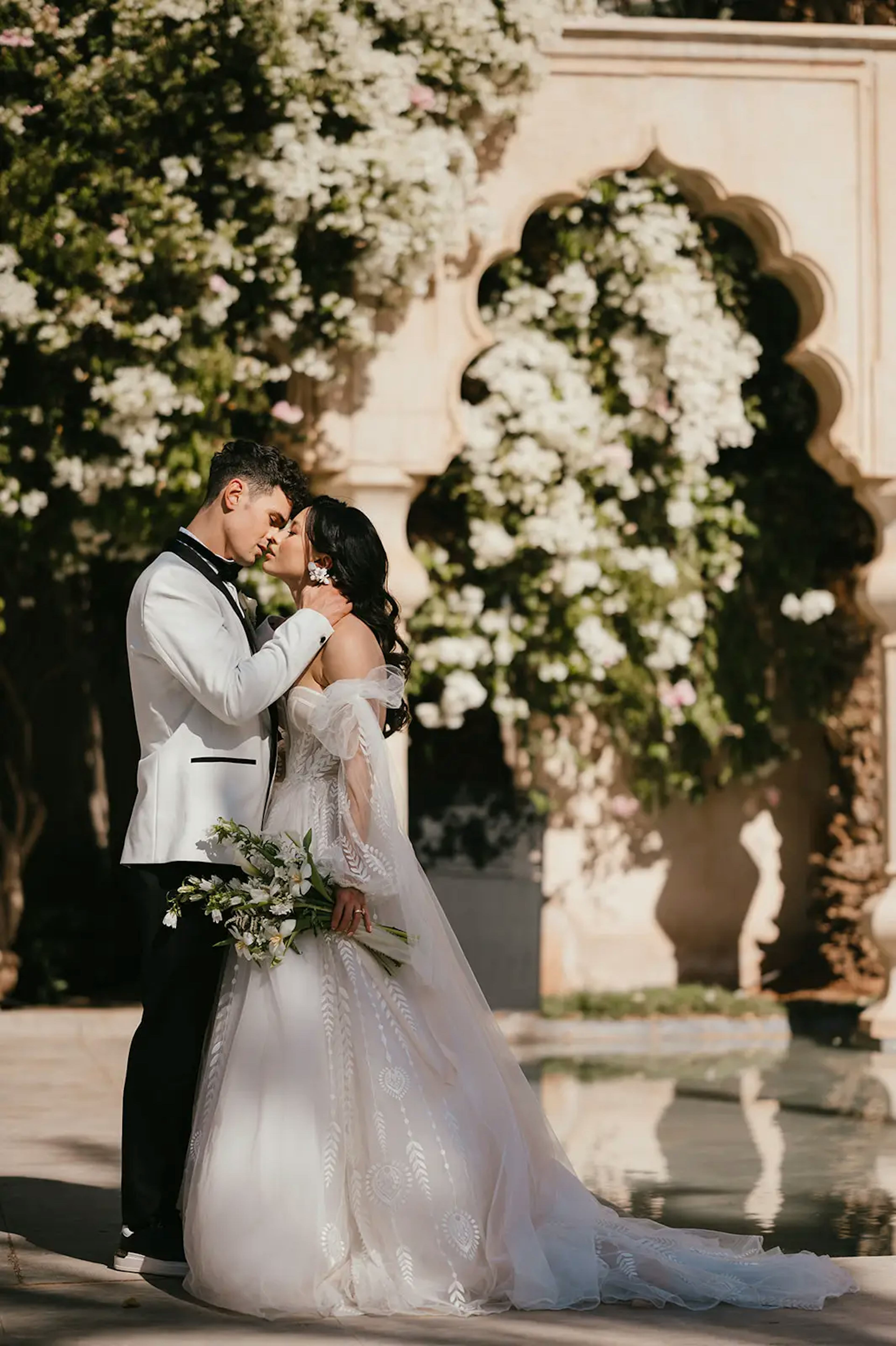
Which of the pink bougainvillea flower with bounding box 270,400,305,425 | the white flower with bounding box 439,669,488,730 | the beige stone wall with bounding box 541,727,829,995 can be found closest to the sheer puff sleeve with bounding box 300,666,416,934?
the pink bougainvillea flower with bounding box 270,400,305,425

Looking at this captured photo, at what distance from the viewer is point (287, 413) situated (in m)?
7.55

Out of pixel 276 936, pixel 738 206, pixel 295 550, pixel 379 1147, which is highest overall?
pixel 738 206

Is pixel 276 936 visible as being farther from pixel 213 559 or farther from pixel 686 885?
pixel 686 885

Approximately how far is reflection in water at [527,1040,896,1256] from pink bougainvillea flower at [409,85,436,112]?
373cm

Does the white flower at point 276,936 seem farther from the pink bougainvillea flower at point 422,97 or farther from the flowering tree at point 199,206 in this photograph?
the pink bougainvillea flower at point 422,97

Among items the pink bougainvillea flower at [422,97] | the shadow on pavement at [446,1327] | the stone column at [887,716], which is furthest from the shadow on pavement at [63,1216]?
the pink bougainvillea flower at [422,97]

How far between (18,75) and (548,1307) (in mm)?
4947

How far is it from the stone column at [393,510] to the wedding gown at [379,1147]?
11.2ft

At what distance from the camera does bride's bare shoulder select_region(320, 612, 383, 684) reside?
13.8 feet

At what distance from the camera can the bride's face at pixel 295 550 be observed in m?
4.28

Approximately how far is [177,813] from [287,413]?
12.0 feet

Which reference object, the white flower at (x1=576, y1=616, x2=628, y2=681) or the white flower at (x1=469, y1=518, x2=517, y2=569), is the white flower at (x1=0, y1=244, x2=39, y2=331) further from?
the white flower at (x1=576, y1=616, x2=628, y2=681)

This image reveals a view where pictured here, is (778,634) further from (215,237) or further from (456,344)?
(215,237)

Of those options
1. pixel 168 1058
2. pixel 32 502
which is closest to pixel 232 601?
pixel 168 1058
